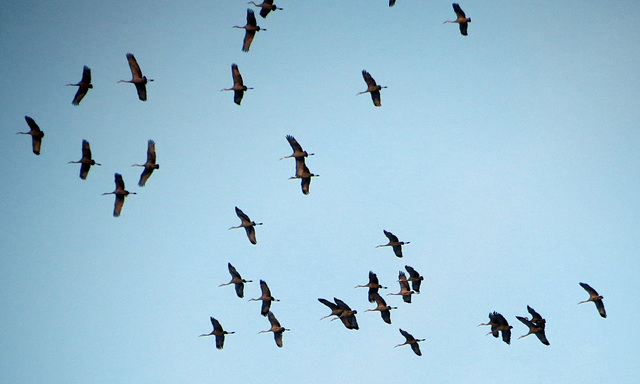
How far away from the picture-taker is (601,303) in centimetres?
7575

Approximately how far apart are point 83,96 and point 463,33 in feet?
62.0

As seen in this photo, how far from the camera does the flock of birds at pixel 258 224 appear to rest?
7238 cm

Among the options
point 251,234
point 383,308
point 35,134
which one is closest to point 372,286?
point 383,308

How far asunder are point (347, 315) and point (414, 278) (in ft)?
15.1

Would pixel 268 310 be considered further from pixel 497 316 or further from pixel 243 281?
pixel 497 316

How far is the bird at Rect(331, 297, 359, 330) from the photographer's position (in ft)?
246

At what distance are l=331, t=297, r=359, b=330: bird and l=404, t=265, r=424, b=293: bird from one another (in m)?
4.18

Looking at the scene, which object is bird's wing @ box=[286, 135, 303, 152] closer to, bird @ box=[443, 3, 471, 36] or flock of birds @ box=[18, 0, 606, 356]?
flock of birds @ box=[18, 0, 606, 356]

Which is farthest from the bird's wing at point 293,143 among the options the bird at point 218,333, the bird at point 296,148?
the bird at point 218,333

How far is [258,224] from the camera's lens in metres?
76.4

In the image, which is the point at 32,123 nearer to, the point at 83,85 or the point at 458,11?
the point at 83,85

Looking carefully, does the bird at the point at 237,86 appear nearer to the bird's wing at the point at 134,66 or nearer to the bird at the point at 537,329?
the bird's wing at the point at 134,66

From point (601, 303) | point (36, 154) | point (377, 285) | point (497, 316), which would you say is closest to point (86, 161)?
point (36, 154)

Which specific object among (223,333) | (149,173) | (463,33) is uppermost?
(463,33)
